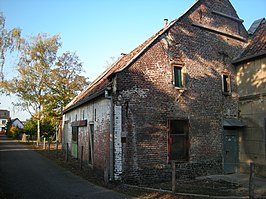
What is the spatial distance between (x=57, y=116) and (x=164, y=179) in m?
25.6

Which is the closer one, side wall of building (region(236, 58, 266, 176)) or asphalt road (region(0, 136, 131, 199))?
asphalt road (region(0, 136, 131, 199))

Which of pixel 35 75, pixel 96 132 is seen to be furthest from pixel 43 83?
pixel 96 132

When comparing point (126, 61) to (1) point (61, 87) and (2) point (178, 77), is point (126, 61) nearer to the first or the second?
(2) point (178, 77)

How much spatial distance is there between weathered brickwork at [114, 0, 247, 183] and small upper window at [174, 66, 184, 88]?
247mm

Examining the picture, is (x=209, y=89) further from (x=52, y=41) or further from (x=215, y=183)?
(x=52, y=41)

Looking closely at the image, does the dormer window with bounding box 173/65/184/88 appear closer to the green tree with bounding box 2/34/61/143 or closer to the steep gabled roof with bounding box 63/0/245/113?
the steep gabled roof with bounding box 63/0/245/113

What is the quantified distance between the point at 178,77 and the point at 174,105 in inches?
60.1

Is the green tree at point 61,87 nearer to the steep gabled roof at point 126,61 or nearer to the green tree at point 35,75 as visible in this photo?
the green tree at point 35,75

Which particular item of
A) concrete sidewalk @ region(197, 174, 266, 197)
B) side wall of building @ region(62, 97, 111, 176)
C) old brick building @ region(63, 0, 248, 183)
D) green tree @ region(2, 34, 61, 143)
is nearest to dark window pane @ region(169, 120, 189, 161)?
old brick building @ region(63, 0, 248, 183)

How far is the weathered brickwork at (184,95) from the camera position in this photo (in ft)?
34.8

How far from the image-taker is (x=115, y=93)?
1043cm

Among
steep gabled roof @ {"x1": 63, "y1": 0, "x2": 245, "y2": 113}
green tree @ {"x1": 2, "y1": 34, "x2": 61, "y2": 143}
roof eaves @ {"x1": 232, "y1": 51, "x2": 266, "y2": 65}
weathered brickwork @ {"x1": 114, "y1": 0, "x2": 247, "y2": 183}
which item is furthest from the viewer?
green tree @ {"x1": 2, "y1": 34, "x2": 61, "y2": 143}

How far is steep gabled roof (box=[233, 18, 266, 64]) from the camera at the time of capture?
13.1 meters

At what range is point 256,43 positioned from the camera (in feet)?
46.7
